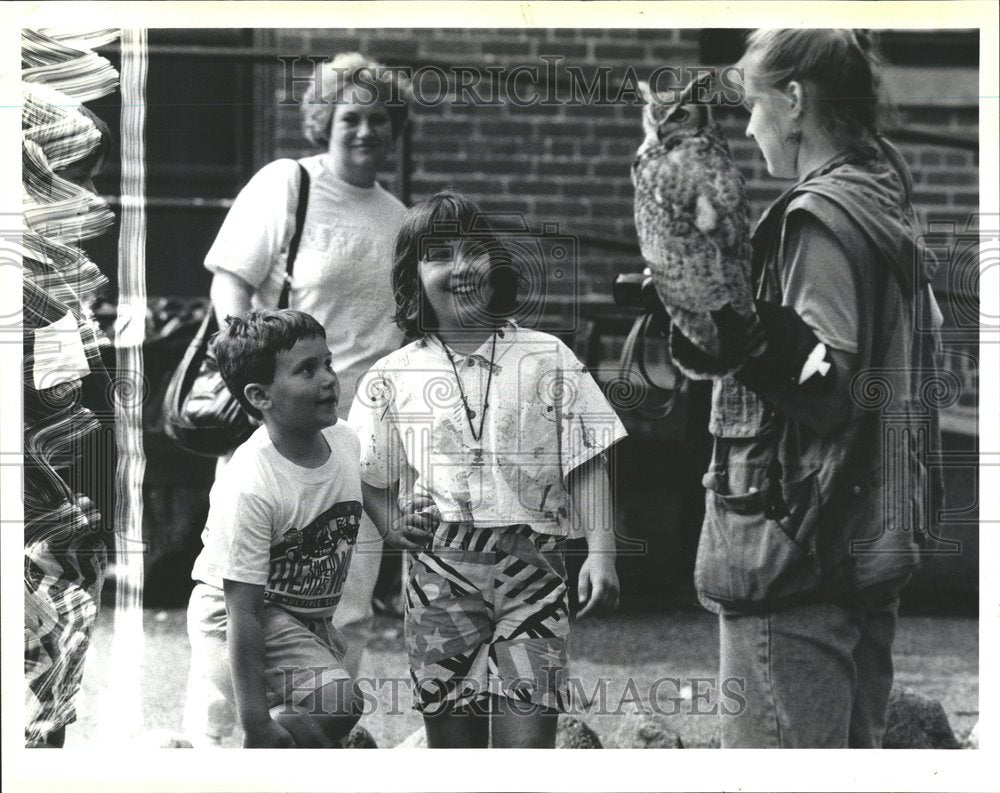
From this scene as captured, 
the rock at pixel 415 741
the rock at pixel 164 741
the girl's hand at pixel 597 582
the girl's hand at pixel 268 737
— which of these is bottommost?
the rock at pixel 415 741

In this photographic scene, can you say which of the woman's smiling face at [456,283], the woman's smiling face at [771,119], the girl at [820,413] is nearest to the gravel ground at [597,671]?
the girl at [820,413]

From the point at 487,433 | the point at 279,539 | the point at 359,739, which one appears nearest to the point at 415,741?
the point at 359,739

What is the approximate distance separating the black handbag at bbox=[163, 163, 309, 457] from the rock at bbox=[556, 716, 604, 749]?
3.98 ft

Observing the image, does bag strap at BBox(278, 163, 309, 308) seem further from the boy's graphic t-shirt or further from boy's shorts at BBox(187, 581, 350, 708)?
boy's shorts at BBox(187, 581, 350, 708)

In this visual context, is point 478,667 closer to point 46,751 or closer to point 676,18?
point 46,751

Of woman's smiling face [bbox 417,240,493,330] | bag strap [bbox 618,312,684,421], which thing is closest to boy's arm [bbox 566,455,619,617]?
bag strap [bbox 618,312,684,421]

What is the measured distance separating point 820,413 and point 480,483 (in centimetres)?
93

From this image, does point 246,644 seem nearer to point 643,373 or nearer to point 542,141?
point 643,373

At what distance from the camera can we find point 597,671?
437cm

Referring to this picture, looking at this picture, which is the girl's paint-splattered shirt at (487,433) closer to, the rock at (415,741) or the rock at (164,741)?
the rock at (415,741)

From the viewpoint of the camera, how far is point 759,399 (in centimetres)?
417

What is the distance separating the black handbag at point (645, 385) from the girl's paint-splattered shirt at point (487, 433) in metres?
0.16

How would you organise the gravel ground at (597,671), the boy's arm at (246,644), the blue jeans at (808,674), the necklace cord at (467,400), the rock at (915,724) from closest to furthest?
the boy's arm at (246,644) → the necklace cord at (467,400) → the blue jeans at (808,674) → the gravel ground at (597,671) → the rock at (915,724)

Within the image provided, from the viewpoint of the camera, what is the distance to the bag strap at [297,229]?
168 inches
